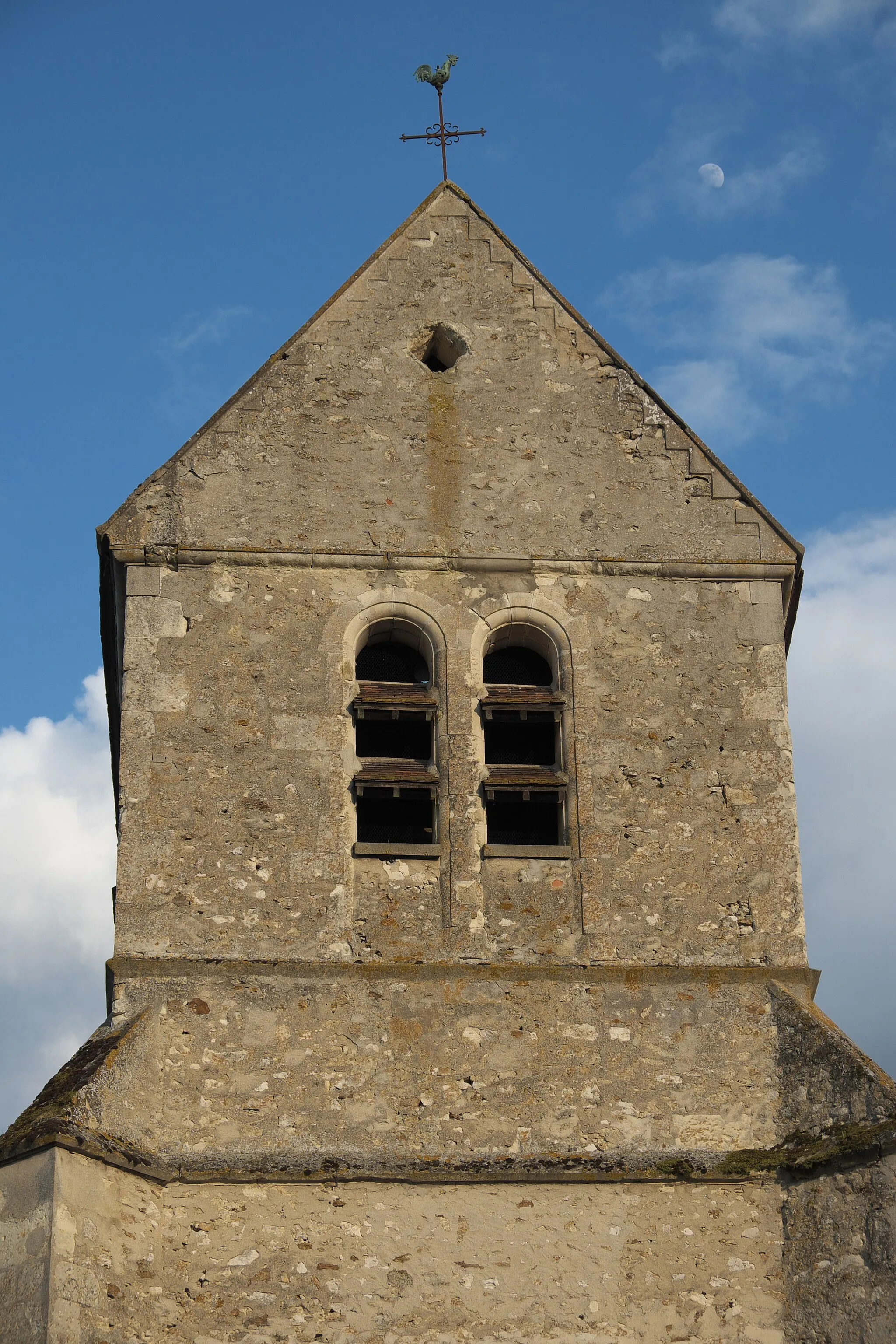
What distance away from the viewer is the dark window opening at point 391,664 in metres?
16.5

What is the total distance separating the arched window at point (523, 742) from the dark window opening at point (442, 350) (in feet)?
7.90

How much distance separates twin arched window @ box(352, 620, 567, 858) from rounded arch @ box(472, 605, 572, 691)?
18 mm

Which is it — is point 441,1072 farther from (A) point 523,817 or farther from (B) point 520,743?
(B) point 520,743

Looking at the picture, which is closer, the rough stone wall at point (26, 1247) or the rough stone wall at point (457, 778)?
the rough stone wall at point (26, 1247)

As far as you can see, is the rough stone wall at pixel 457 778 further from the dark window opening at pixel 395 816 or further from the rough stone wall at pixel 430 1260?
the rough stone wall at pixel 430 1260

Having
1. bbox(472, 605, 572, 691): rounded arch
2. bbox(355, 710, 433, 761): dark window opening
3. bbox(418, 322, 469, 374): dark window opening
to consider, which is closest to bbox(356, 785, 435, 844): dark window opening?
bbox(355, 710, 433, 761): dark window opening

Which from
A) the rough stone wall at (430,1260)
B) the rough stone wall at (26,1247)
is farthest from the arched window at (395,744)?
the rough stone wall at (26,1247)

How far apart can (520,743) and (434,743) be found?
28.8 inches

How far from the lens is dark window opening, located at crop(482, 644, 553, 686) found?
16578mm

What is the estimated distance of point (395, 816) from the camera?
1591cm

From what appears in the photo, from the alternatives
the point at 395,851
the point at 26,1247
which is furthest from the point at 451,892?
the point at 26,1247

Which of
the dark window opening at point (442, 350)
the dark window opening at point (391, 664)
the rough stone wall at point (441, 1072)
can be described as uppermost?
the dark window opening at point (442, 350)

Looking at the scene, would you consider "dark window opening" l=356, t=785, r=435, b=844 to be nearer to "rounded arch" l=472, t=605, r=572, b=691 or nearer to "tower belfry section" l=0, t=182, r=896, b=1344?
"tower belfry section" l=0, t=182, r=896, b=1344

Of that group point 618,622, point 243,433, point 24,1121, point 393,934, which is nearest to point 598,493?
point 618,622
